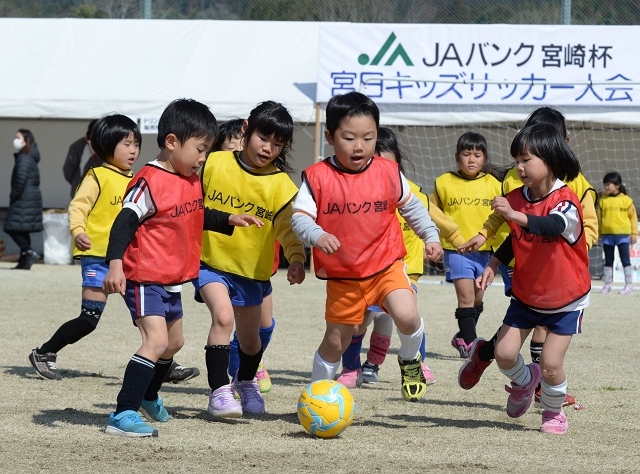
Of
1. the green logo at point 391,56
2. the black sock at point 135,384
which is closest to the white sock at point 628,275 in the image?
the green logo at point 391,56

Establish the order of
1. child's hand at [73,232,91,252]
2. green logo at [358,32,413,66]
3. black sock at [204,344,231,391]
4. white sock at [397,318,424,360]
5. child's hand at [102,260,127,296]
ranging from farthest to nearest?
green logo at [358,32,413,66]
child's hand at [73,232,91,252]
white sock at [397,318,424,360]
black sock at [204,344,231,391]
child's hand at [102,260,127,296]

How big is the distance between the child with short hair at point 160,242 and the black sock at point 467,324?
10.5 ft

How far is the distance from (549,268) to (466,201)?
117 inches

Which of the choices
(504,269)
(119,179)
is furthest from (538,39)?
(119,179)

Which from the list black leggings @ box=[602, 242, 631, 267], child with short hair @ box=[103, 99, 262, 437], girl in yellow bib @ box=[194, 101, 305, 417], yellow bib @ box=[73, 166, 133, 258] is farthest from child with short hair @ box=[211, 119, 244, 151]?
black leggings @ box=[602, 242, 631, 267]

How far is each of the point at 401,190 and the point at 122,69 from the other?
468 inches

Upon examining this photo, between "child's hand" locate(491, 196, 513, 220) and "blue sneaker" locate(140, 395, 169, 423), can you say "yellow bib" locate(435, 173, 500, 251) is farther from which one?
"blue sneaker" locate(140, 395, 169, 423)

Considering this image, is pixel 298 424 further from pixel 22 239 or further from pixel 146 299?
pixel 22 239

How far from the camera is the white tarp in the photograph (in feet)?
48.7

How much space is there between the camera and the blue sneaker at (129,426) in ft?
13.6

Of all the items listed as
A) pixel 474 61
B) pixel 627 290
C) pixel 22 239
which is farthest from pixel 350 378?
pixel 22 239

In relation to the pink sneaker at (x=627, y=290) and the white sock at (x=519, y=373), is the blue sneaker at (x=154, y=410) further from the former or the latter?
the pink sneaker at (x=627, y=290)

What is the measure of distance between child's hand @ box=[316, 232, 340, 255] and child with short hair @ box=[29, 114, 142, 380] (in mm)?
2059

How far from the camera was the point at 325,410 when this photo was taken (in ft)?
13.9
